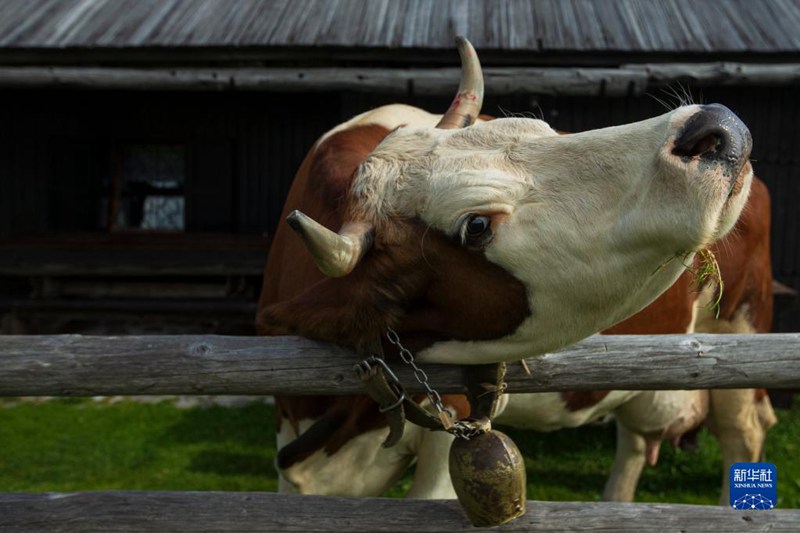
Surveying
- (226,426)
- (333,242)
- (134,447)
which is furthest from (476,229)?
(226,426)

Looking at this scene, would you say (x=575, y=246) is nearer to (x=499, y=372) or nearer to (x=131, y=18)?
(x=499, y=372)

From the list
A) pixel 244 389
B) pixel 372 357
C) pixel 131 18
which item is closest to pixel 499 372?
pixel 372 357

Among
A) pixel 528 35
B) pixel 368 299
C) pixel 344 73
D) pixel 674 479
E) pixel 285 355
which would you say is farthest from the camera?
pixel 528 35

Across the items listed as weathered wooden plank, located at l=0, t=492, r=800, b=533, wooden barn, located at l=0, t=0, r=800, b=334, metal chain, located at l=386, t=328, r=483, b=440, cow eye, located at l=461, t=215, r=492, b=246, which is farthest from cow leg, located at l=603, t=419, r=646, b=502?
cow eye, located at l=461, t=215, r=492, b=246

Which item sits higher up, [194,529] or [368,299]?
[368,299]

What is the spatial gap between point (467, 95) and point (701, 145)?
2.95ft

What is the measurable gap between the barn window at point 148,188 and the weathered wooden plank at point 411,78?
1.72 metres

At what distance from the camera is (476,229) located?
1534mm

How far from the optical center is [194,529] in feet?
6.70

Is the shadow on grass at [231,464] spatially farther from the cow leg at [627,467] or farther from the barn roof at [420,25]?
the barn roof at [420,25]

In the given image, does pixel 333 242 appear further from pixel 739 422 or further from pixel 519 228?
pixel 739 422

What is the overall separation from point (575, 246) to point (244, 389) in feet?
3.26

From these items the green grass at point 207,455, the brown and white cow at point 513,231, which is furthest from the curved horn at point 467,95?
the green grass at point 207,455

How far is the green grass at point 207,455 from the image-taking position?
190 inches
